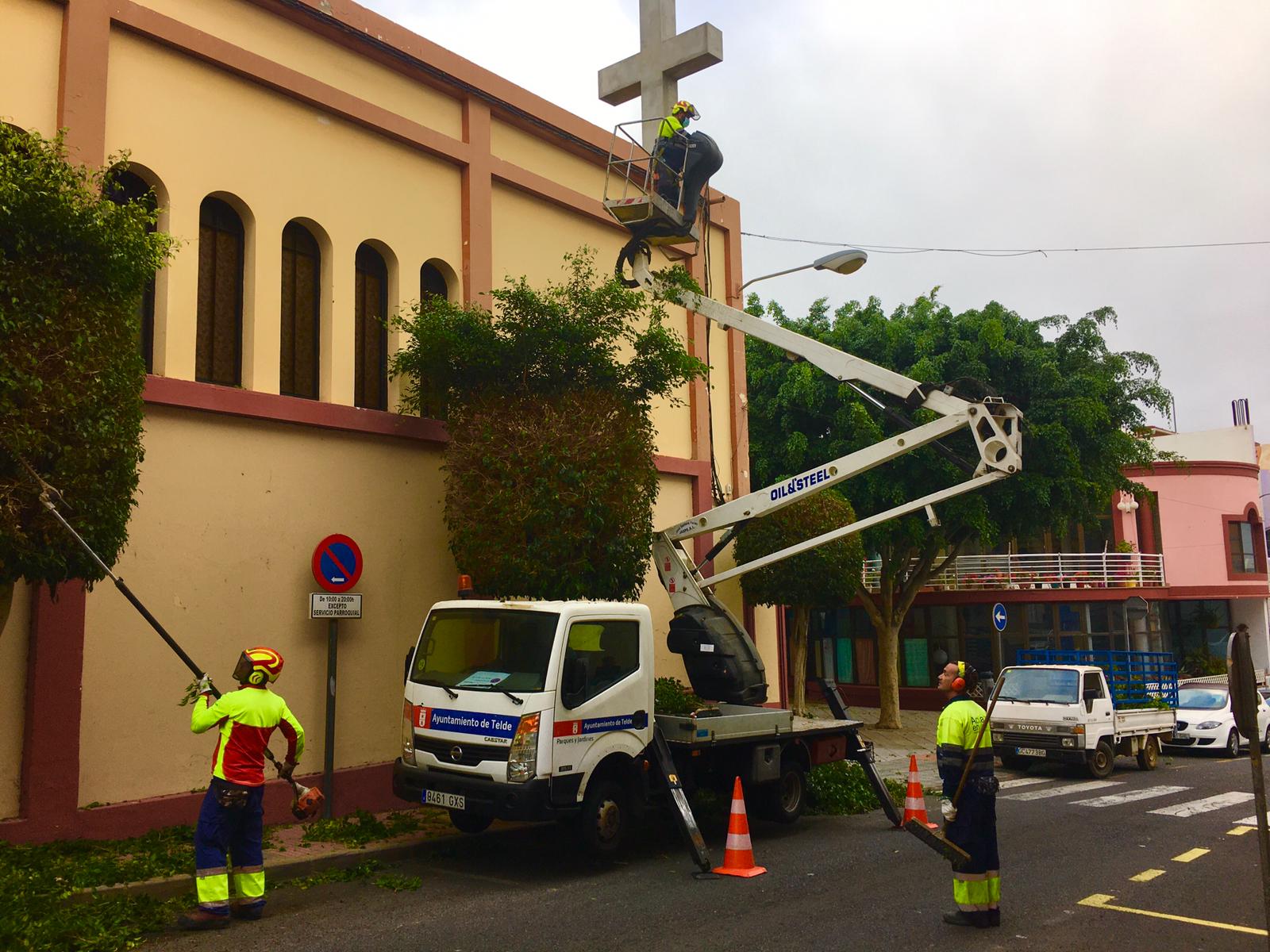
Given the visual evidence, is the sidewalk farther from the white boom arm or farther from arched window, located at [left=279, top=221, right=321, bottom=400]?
arched window, located at [left=279, top=221, right=321, bottom=400]

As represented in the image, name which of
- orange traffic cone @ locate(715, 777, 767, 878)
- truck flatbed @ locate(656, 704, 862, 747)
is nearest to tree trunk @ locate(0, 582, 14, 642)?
truck flatbed @ locate(656, 704, 862, 747)

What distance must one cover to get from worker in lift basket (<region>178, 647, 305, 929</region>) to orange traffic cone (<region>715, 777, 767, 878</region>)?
3.59 meters

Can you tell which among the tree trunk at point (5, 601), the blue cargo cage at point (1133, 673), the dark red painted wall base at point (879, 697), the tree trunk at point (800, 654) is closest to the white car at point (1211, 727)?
the blue cargo cage at point (1133, 673)

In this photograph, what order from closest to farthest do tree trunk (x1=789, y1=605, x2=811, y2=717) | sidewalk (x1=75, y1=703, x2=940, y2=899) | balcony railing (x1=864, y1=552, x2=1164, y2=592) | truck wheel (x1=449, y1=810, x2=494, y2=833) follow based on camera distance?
sidewalk (x1=75, y1=703, x2=940, y2=899) → truck wheel (x1=449, y1=810, x2=494, y2=833) → tree trunk (x1=789, y1=605, x2=811, y2=717) → balcony railing (x1=864, y1=552, x2=1164, y2=592)

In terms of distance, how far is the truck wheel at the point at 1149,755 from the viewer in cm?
1733

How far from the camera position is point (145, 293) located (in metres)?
10.4

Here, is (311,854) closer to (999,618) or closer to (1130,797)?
(1130,797)

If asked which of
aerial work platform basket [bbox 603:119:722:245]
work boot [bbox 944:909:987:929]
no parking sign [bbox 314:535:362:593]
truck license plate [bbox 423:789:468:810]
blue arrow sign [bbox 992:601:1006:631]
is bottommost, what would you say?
work boot [bbox 944:909:987:929]

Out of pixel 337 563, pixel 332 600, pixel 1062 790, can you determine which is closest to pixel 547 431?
pixel 337 563

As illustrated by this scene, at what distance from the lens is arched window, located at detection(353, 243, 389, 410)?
12.5 m

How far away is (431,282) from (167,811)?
683 centimetres

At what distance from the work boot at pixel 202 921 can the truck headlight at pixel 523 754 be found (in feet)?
7.71

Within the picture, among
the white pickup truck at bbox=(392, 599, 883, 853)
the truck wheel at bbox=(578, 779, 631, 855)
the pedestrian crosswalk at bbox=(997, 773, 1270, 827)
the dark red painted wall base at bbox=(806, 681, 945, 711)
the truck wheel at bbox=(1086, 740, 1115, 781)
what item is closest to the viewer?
the white pickup truck at bbox=(392, 599, 883, 853)

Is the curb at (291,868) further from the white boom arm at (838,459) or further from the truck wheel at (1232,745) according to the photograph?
the truck wheel at (1232,745)
